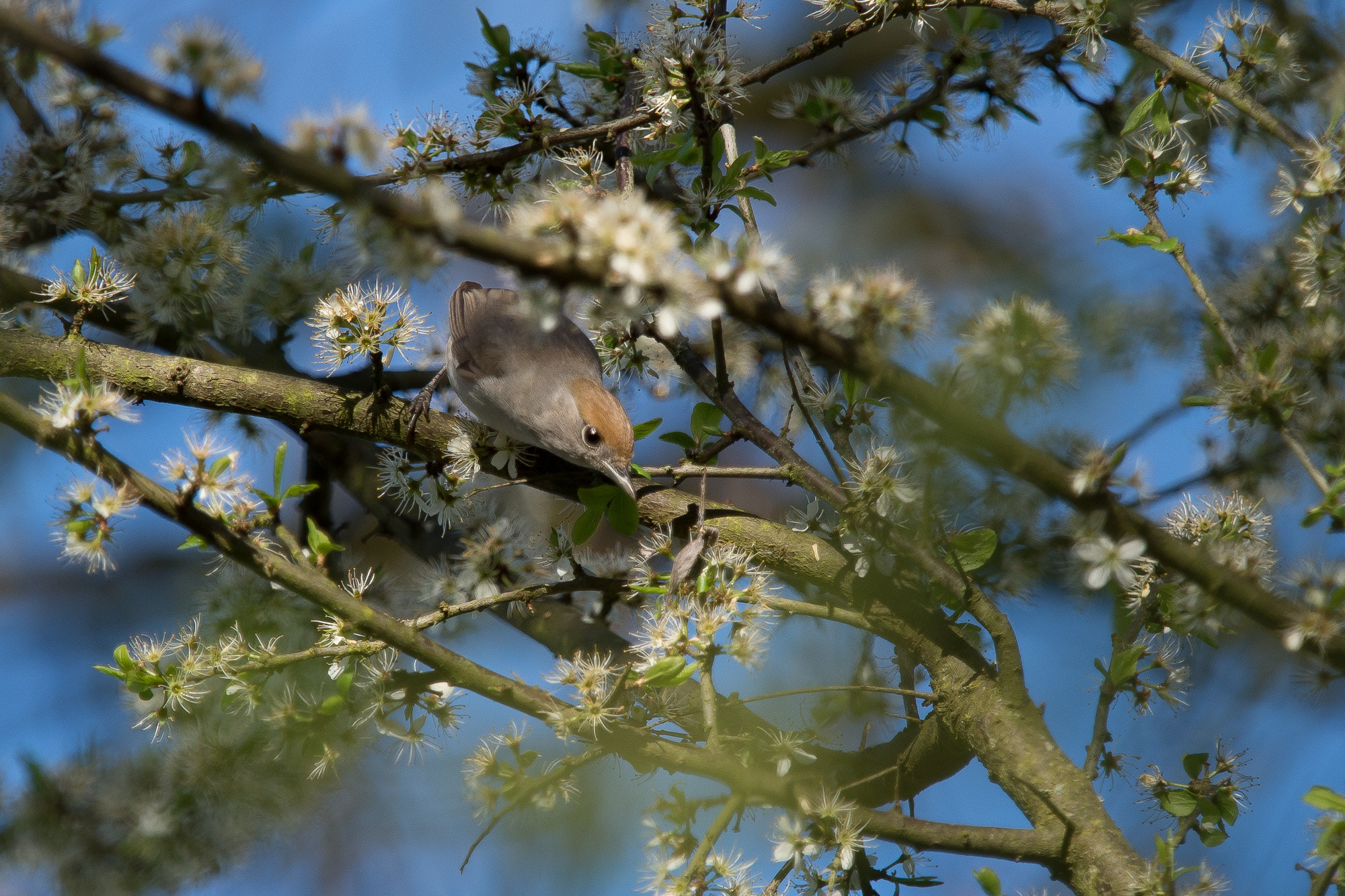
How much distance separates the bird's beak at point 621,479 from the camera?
2.39m

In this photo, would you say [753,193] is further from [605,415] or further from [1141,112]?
[1141,112]

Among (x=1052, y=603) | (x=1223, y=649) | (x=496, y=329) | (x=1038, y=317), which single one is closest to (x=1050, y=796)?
(x=1052, y=603)

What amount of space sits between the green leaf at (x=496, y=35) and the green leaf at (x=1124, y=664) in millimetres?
2363

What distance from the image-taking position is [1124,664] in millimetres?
1988

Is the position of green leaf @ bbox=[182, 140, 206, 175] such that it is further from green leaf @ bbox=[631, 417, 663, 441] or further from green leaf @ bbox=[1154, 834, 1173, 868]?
green leaf @ bbox=[1154, 834, 1173, 868]

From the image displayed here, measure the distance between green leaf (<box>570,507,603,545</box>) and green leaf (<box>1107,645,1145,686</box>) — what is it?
128 cm

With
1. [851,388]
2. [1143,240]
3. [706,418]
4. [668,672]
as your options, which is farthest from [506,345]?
[1143,240]

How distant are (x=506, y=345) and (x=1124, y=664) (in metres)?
2.30

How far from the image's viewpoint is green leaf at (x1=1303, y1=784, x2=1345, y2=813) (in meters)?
1.43

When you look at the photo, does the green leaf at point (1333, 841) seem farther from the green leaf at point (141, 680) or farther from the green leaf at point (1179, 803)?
the green leaf at point (141, 680)

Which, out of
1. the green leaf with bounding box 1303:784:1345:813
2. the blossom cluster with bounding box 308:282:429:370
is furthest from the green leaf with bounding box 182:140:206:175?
the green leaf with bounding box 1303:784:1345:813

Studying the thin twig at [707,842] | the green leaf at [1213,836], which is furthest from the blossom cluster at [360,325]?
the green leaf at [1213,836]

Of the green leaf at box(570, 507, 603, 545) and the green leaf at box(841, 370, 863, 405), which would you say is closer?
the green leaf at box(841, 370, 863, 405)

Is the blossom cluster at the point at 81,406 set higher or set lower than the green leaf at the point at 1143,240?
lower
